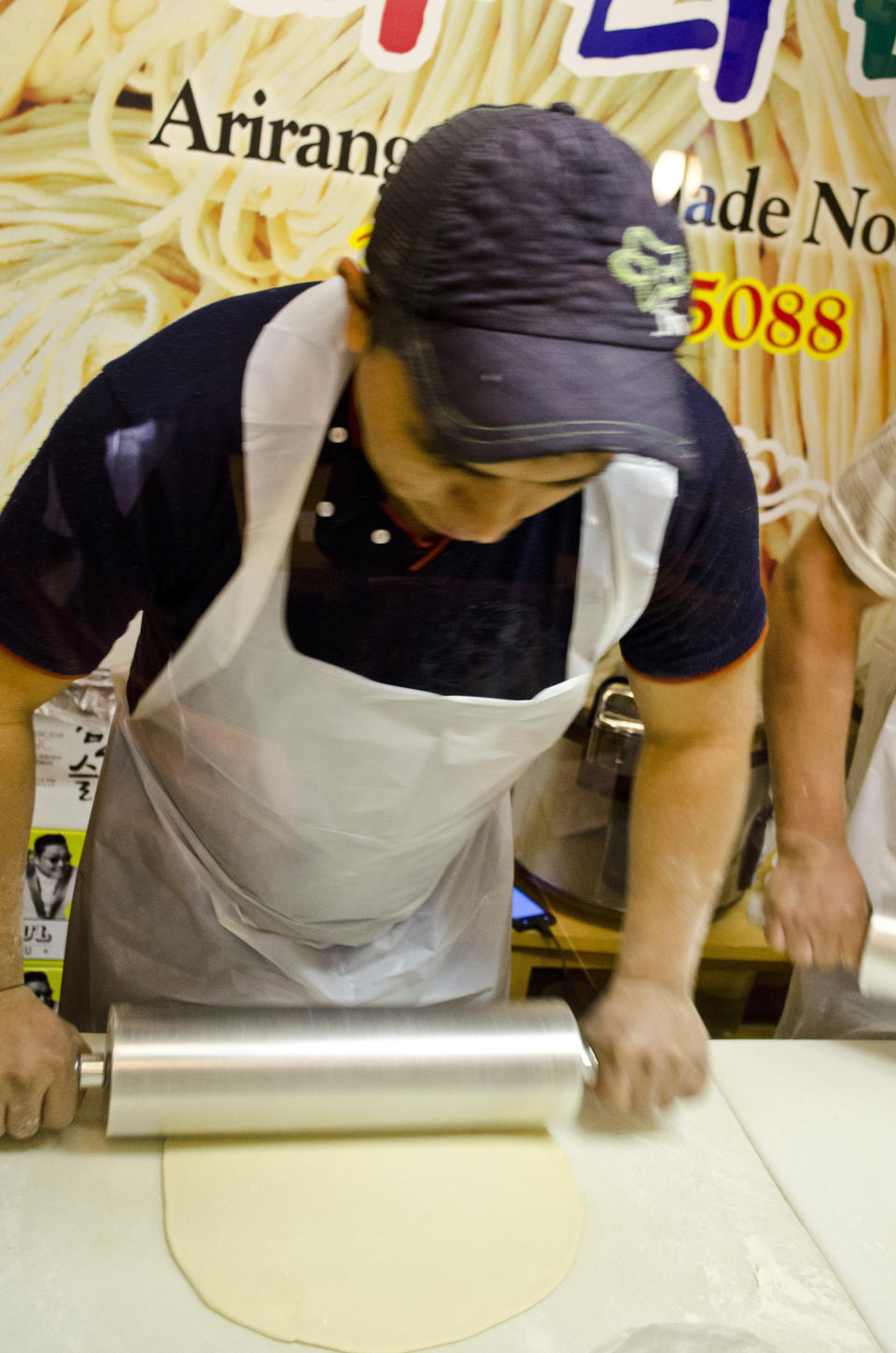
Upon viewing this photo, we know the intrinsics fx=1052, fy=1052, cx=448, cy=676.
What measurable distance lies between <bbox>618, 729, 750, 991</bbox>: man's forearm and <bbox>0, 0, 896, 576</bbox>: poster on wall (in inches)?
15.2

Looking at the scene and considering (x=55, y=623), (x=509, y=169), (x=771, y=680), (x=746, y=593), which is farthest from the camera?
(x=771, y=680)

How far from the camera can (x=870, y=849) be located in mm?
1061

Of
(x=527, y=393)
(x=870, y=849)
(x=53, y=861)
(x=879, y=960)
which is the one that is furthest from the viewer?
(x=53, y=861)

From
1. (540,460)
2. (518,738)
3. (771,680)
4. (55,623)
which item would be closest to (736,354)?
(771,680)

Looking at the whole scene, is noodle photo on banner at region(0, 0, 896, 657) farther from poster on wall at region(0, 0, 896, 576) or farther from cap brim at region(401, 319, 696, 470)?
cap brim at region(401, 319, 696, 470)

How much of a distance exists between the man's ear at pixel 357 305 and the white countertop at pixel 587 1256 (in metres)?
0.56

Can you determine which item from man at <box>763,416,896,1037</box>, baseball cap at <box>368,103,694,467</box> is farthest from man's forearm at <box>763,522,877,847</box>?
baseball cap at <box>368,103,694,467</box>

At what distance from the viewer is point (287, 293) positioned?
69 centimetres

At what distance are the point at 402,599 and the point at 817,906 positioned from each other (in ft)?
1.73

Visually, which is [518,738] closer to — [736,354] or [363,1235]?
[363,1235]

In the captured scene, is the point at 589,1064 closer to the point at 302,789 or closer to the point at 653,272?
the point at 302,789

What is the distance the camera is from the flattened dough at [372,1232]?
0.65 meters

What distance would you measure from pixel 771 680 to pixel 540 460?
55 centimetres

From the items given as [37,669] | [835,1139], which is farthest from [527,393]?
[835,1139]
